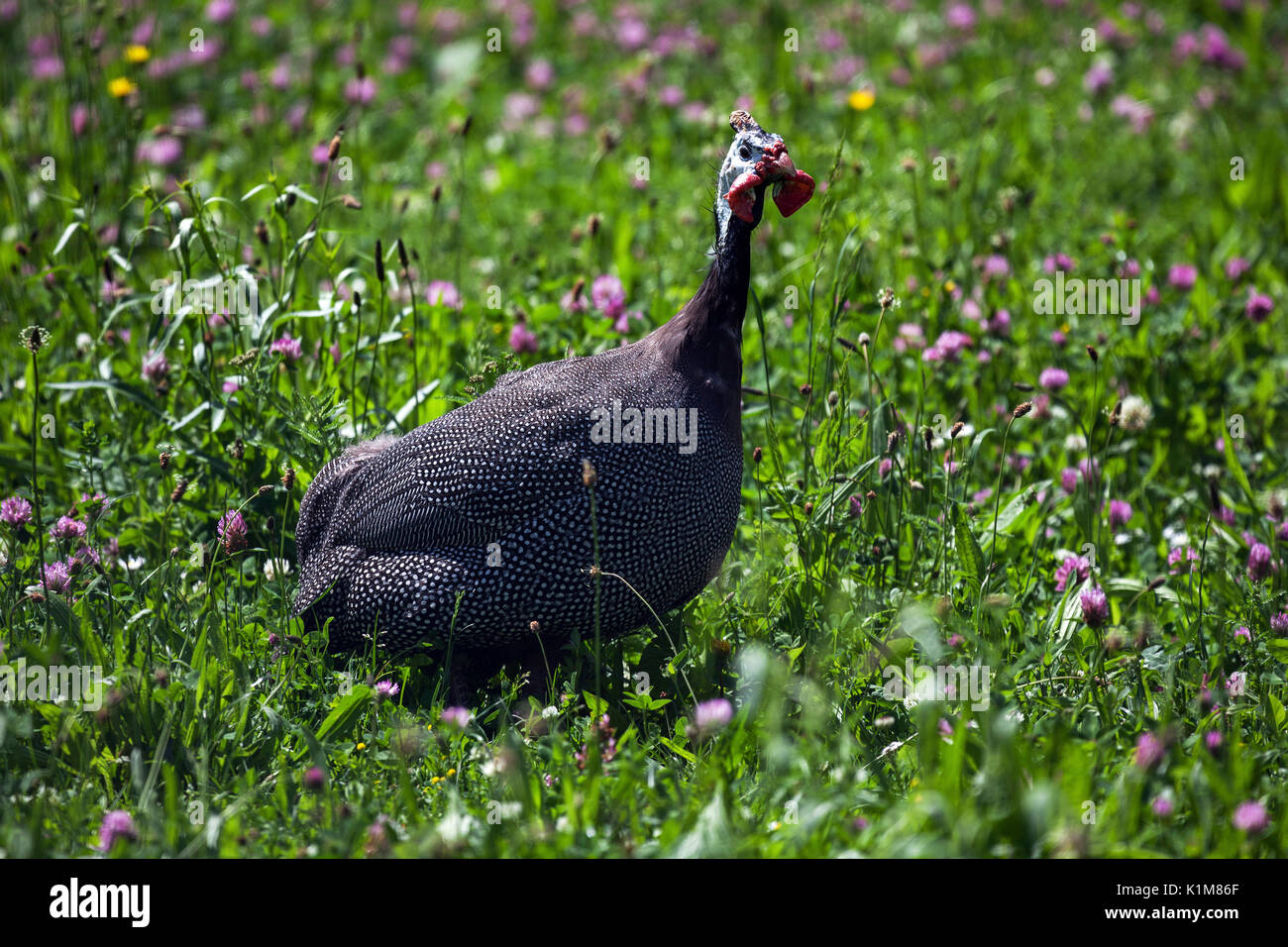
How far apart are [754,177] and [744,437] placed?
130 centimetres

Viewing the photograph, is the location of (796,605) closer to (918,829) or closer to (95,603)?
(918,829)

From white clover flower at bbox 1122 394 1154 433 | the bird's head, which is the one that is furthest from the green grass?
the bird's head

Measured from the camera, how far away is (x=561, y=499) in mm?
3344

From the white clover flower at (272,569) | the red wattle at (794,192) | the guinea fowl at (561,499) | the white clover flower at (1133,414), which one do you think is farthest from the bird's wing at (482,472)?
the white clover flower at (1133,414)

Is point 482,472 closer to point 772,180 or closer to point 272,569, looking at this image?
point 272,569

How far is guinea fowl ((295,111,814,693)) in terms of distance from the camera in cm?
335

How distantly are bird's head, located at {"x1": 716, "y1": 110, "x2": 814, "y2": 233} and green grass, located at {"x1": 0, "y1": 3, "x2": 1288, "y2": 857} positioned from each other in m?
0.28

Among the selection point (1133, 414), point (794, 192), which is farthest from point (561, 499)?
point (1133, 414)

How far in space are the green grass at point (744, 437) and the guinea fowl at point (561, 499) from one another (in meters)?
0.18

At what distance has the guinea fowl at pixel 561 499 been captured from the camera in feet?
11.0

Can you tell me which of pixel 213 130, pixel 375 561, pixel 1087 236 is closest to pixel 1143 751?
pixel 375 561

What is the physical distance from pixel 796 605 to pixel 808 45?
5.32 m

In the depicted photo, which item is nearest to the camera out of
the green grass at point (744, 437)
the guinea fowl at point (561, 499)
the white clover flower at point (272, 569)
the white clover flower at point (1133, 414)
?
the green grass at point (744, 437)

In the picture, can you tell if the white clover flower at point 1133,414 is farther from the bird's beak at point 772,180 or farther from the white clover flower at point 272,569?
the white clover flower at point 272,569
